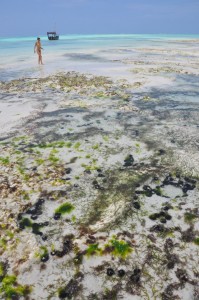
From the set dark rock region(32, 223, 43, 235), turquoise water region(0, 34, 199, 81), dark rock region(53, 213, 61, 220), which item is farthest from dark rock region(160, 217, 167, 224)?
turquoise water region(0, 34, 199, 81)

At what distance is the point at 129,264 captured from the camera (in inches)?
263

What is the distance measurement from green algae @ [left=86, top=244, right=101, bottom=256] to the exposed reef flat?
3 cm

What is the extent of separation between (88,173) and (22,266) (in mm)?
4576

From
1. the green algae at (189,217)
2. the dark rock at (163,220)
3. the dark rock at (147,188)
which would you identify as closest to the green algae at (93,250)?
the dark rock at (163,220)

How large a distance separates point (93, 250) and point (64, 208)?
1988 mm

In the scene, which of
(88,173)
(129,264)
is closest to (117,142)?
(88,173)

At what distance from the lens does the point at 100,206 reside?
8.70 meters

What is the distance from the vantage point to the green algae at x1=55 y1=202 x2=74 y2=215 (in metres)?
8.50

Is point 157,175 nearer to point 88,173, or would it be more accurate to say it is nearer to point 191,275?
point 88,173

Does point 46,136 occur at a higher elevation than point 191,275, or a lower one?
higher

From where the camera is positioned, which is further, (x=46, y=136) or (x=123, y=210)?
(x=46, y=136)

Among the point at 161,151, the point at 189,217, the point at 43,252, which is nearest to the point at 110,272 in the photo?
the point at 43,252

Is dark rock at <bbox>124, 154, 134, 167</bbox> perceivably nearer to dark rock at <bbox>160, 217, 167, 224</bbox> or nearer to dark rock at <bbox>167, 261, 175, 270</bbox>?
dark rock at <bbox>160, 217, 167, 224</bbox>

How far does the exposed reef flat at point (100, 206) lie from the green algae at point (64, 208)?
31mm
